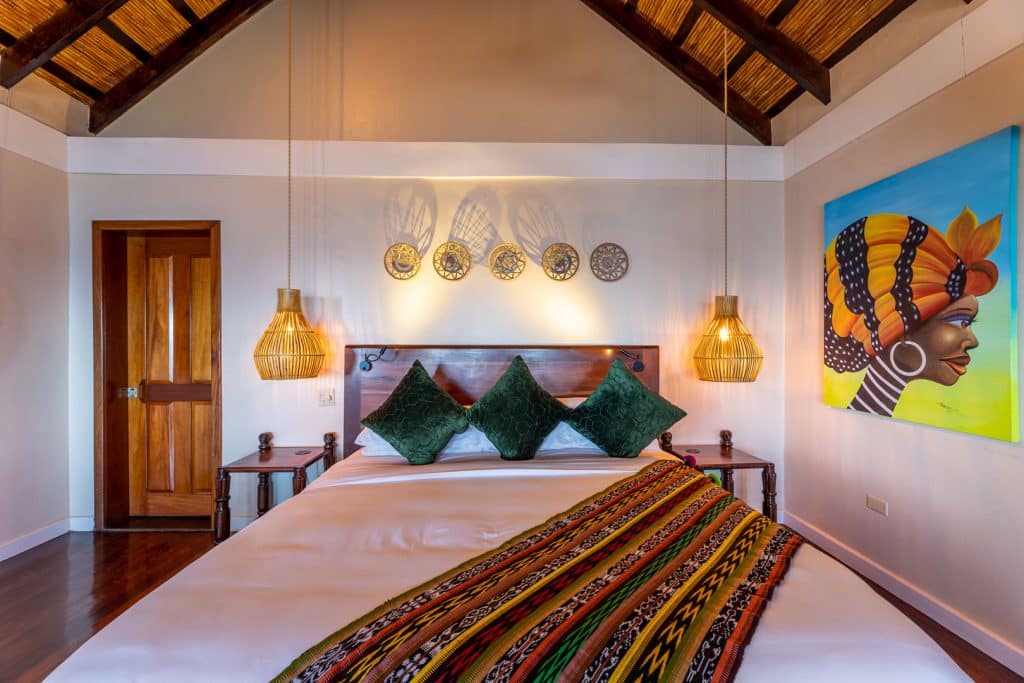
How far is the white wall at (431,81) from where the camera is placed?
3.26 m

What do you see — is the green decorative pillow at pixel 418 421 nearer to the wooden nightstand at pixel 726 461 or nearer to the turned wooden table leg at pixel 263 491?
the turned wooden table leg at pixel 263 491

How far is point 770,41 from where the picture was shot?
2.68 m

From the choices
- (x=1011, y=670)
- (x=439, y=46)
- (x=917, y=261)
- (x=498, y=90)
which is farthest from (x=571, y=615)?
(x=439, y=46)

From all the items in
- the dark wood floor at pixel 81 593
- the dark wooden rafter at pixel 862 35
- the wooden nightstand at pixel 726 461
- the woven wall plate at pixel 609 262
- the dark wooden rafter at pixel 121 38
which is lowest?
the dark wood floor at pixel 81 593

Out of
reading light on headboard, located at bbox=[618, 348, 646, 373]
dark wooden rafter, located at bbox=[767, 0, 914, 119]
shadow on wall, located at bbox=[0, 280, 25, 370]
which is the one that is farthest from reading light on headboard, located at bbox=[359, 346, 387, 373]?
dark wooden rafter, located at bbox=[767, 0, 914, 119]

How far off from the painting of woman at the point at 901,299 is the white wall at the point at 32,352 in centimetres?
488

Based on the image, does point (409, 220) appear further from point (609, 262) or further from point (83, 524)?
point (83, 524)

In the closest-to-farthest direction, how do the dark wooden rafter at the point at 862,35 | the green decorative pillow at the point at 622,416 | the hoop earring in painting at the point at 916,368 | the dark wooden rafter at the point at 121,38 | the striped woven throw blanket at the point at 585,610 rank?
the striped woven throw blanket at the point at 585,610 → the hoop earring in painting at the point at 916,368 → the dark wooden rafter at the point at 862,35 → the green decorative pillow at the point at 622,416 → the dark wooden rafter at the point at 121,38

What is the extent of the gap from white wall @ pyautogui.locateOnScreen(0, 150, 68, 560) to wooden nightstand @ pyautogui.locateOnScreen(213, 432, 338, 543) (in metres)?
1.23

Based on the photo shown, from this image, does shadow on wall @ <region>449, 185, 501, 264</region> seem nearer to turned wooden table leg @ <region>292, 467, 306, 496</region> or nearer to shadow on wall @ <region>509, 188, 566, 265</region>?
shadow on wall @ <region>509, 188, 566, 265</region>

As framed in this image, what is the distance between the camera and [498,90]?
10.9ft

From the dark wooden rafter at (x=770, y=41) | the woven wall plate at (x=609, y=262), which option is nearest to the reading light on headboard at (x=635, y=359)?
the woven wall plate at (x=609, y=262)

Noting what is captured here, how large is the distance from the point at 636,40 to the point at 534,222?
1454 mm

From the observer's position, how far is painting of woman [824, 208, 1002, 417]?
2035mm
